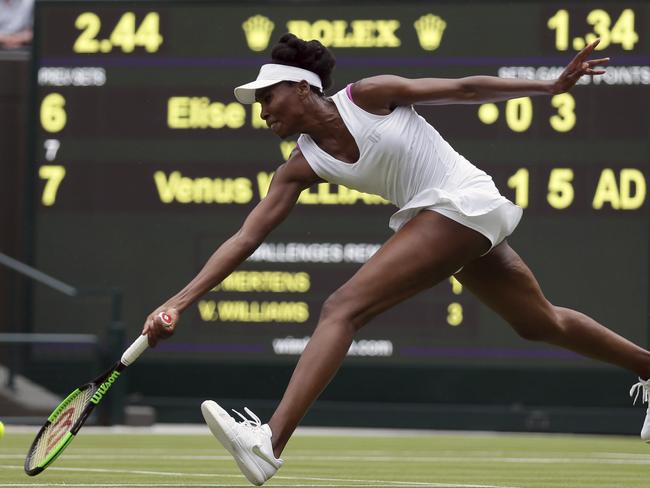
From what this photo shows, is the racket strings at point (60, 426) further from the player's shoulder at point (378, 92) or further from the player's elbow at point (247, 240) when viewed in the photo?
the player's shoulder at point (378, 92)

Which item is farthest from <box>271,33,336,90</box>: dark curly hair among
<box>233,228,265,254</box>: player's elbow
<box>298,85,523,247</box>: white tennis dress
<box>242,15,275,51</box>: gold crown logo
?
<box>242,15,275,51</box>: gold crown logo

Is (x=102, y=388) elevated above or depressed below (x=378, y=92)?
below

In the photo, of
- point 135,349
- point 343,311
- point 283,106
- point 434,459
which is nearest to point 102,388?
point 135,349

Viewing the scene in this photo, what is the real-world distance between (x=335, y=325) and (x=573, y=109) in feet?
22.0

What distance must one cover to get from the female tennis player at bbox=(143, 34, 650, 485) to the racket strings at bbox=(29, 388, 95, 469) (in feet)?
1.91

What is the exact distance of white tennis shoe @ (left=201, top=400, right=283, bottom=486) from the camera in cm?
535

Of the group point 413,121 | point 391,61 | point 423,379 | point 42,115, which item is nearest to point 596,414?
point 423,379

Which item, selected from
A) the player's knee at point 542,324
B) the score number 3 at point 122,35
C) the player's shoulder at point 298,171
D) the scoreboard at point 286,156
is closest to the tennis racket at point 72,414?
the player's shoulder at point 298,171

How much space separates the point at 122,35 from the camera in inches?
488

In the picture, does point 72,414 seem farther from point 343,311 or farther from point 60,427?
point 343,311

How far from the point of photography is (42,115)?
40.9 feet

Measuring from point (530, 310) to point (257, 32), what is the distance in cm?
640

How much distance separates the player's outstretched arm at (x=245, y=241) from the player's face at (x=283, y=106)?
0.16 meters

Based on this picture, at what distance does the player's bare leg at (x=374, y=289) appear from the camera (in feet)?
18.0
